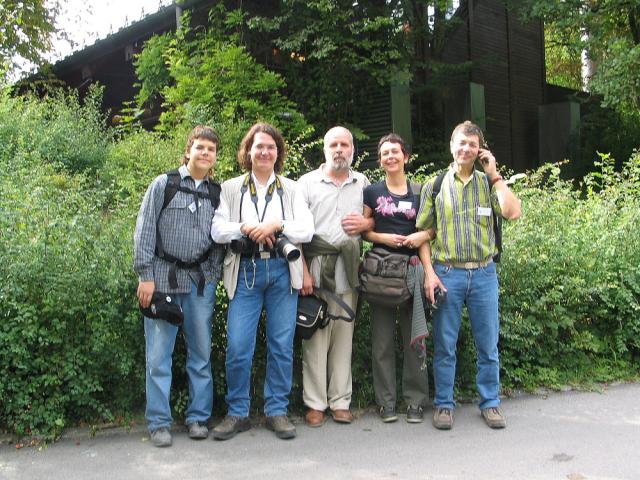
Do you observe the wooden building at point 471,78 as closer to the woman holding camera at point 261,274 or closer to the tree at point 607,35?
the tree at point 607,35

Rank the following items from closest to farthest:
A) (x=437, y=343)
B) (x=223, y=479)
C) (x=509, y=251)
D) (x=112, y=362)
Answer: (x=223, y=479), (x=112, y=362), (x=437, y=343), (x=509, y=251)

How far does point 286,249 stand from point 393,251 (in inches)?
35.9

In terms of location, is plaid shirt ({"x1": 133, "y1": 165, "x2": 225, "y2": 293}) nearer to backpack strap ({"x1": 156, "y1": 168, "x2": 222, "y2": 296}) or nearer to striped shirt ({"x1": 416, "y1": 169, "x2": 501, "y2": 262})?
backpack strap ({"x1": 156, "y1": 168, "x2": 222, "y2": 296})

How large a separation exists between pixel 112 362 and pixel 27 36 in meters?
17.1

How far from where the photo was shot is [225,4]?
1401 centimetres

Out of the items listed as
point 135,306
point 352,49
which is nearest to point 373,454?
point 135,306

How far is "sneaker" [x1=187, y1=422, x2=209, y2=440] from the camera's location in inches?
185

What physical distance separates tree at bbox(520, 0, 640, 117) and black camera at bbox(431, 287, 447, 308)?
395 inches

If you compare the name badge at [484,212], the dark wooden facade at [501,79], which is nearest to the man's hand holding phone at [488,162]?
the name badge at [484,212]

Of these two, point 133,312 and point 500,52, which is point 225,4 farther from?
point 133,312

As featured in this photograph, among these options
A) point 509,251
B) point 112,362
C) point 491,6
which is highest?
point 491,6

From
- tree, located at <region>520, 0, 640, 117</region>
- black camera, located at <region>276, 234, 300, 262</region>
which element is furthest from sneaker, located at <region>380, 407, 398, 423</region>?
tree, located at <region>520, 0, 640, 117</region>

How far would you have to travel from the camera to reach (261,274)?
476 cm

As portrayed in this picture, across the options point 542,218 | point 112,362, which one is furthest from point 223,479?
point 542,218
